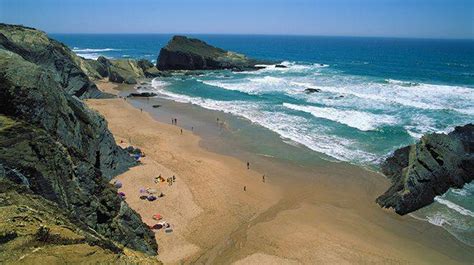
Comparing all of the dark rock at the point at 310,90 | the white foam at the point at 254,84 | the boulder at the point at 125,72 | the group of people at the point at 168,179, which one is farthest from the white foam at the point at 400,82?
the group of people at the point at 168,179

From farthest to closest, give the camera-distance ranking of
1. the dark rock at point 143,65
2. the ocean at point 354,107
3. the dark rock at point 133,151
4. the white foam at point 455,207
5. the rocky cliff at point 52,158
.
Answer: the dark rock at point 143,65 < the dark rock at point 133,151 < the ocean at point 354,107 < the white foam at point 455,207 < the rocky cliff at point 52,158

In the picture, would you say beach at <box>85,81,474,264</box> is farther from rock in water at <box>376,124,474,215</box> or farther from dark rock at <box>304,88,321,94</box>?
dark rock at <box>304,88,321,94</box>

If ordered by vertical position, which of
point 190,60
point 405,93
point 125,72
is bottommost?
point 405,93

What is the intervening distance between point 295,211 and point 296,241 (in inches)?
133

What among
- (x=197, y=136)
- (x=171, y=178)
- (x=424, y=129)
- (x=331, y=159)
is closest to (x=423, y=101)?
(x=424, y=129)

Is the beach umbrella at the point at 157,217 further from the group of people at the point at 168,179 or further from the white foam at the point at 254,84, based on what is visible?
the white foam at the point at 254,84

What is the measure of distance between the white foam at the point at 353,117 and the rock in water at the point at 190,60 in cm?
4809

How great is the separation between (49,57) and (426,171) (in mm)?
43448

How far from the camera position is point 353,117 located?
141 feet

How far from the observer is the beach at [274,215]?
18953 millimetres

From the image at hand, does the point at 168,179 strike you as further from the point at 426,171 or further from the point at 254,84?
the point at 254,84

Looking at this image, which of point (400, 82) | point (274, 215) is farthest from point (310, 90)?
point (274, 215)

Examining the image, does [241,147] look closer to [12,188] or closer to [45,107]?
[45,107]

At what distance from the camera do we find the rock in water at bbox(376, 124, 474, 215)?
2356 cm
